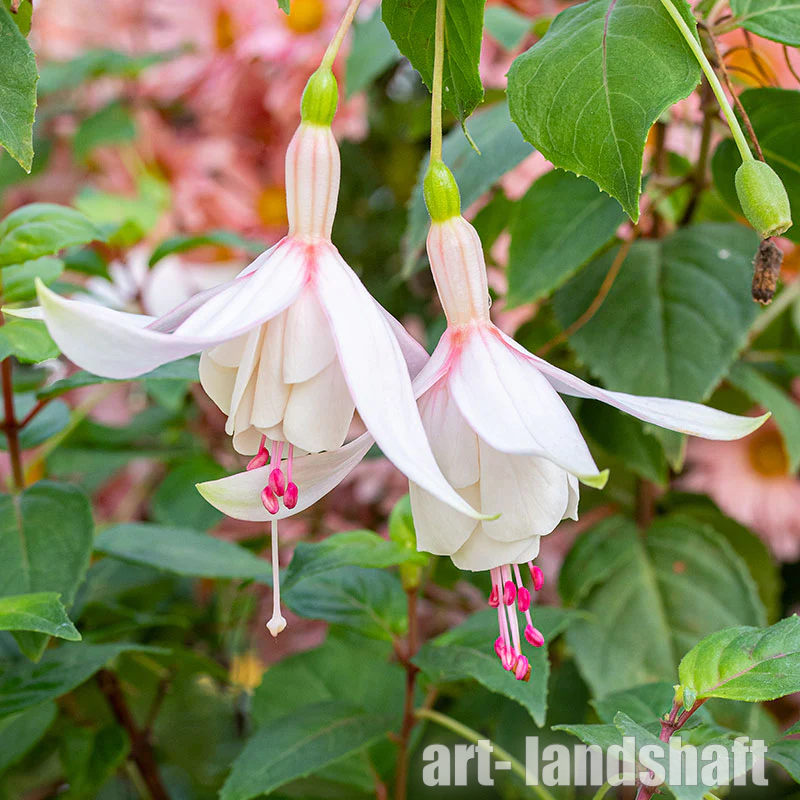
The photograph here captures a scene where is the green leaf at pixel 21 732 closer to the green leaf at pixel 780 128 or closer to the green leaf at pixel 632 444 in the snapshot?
the green leaf at pixel 632 444

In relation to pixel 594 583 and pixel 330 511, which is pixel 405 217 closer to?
pixel 330 511

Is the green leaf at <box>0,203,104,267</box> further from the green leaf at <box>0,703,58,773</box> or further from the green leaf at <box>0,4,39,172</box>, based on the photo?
the green leaf at <box>0,703,58,773</box>

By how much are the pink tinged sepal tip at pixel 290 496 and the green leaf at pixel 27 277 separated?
0.82 ft

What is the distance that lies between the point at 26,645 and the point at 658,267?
0.43 meters

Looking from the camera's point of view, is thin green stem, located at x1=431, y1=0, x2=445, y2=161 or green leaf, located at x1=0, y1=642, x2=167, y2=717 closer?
thin green stem, located at x1=431, y1=0, x2=445, y2=161

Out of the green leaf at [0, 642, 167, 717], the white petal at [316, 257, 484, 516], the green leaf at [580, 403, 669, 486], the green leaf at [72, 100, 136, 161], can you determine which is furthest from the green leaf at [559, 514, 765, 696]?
the green leaf at [72, 100, 136, 161]

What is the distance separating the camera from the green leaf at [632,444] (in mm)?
643

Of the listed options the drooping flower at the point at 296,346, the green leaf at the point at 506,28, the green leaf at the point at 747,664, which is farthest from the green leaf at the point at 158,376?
the green leaf at the point at 506,28

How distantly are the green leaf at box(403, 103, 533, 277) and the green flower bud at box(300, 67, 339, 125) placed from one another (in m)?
0.21

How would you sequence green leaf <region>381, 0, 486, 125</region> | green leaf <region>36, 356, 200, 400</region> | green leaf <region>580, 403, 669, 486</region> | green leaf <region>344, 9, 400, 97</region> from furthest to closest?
1. green leaf <region>344, 9, 400, 97</region>
2. green leaf <region>580, 403, 669, 486</region>
3. green leaf <region>36, 356, 200, 400</region>
4. green leaf <region>381, 0, 486, 125</region>

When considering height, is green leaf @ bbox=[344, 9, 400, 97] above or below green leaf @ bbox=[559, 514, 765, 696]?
above

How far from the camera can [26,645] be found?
1.47ft

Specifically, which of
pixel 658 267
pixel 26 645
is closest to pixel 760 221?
pixel 658 267

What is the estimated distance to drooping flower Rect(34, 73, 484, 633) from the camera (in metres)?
0.26
